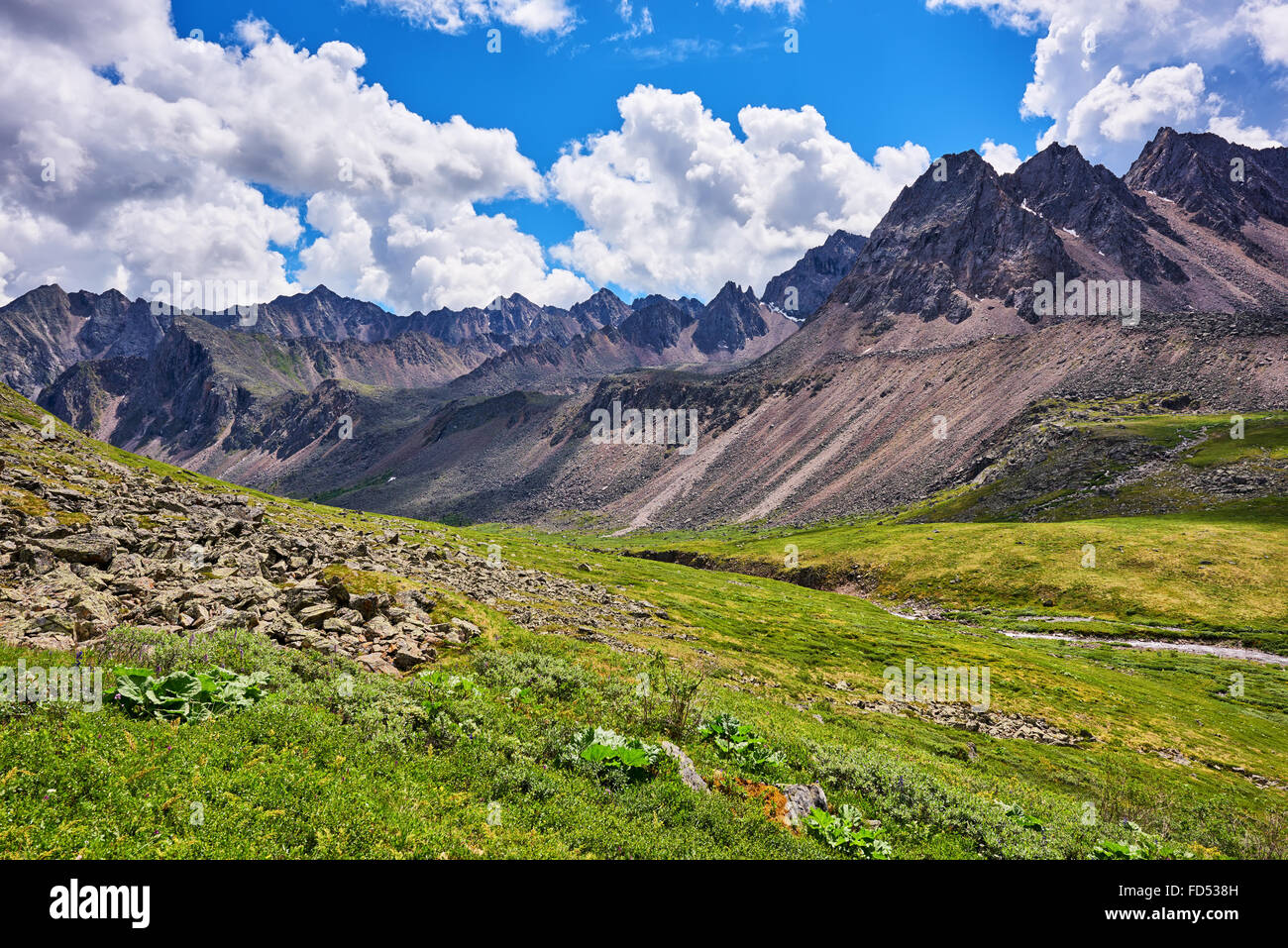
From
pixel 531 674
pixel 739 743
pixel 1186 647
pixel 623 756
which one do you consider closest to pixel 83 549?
pixel 531 674

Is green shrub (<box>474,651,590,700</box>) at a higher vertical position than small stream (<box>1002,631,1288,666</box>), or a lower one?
higher

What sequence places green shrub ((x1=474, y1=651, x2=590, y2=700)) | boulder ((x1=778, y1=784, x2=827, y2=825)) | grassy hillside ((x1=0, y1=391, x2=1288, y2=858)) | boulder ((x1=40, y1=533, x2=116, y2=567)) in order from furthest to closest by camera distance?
boulder ((x1=40, y1=533, x2=116, y2=567))
green shrub ((x1=474, y1=651, x2=590, y2=700))
boulder ((x1=778, y1=784, x2=827, y2=825))
grassy hillside ((x1=0, y1=391, x2=1288, y2=858))

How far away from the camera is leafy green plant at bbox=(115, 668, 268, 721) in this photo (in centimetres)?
1204

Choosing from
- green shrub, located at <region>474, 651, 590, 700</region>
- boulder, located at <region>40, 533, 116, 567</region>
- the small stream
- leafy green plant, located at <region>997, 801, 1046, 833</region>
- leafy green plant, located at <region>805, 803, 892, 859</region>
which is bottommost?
the small stream

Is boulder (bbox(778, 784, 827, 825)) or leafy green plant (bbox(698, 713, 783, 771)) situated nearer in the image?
boulder (bbox(778, 784, 827, 825))

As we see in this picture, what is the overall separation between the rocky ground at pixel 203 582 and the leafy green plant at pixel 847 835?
14.5 meters

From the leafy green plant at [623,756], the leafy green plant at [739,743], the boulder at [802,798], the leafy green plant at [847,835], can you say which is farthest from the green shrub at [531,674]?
the leafy green plant at [847,835]

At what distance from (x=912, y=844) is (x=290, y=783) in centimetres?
1490

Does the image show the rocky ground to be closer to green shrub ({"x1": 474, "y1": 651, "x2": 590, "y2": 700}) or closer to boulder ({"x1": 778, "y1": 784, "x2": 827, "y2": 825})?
green shrub ({"x1": 474, "y1": 651, "x2": 590, "y2": 700})

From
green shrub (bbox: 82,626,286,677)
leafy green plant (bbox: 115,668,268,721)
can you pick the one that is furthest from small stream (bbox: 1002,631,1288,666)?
leafy green plant (bbox: 115,668,268,721)

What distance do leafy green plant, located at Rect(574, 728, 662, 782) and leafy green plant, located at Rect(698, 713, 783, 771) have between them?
3472 millimetres

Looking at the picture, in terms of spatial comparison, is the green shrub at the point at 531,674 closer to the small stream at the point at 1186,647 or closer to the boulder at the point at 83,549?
the boulder at the point at 83,549

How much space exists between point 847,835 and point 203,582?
24784 millimetres
